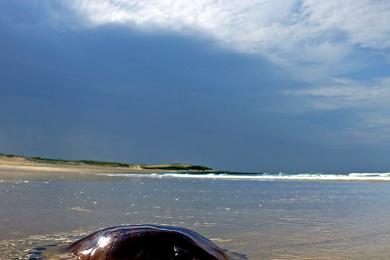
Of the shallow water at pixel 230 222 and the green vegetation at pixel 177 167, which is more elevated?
the green vegetation at pixel 177 167

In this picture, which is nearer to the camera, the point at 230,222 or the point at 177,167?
the point at 230,222

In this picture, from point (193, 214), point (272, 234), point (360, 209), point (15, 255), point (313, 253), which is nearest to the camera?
point (15, 255)

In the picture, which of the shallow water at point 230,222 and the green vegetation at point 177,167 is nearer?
the shallow water at point 230,222

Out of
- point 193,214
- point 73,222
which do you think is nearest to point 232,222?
point 193,214

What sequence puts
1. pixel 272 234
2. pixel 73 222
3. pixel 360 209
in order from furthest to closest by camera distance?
pixel 360 209 < pixel 73 222 < pixel 272 234

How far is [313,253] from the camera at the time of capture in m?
5.53

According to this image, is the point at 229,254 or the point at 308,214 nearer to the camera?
the point at 229,254

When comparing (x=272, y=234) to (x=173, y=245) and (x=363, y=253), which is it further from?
(x=173, y=245)

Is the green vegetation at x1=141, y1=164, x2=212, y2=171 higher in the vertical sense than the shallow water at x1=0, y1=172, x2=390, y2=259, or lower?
higher

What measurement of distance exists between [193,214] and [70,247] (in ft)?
13.5

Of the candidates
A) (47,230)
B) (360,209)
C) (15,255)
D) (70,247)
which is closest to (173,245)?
(70,247)

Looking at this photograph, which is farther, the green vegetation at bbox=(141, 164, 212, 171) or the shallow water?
the green vegetation at bbox=(141, 164, 212, 171)

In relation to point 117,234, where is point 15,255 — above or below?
below

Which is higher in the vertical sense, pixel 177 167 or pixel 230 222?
pixel 177 167
